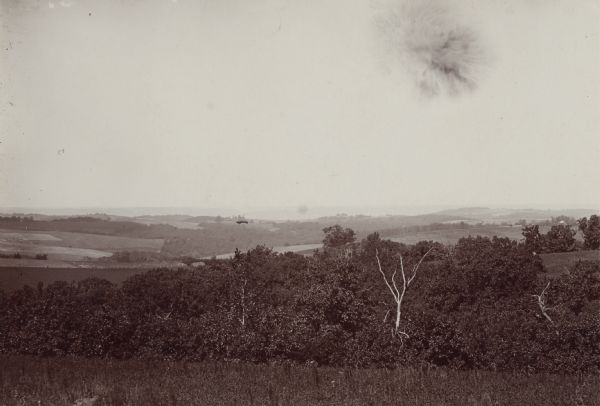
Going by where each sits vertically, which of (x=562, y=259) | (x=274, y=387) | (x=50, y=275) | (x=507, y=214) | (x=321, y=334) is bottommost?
(x=50, y=275)

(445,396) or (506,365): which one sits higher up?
(445,396)

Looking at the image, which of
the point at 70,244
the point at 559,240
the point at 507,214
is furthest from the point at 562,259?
the point at 70,244

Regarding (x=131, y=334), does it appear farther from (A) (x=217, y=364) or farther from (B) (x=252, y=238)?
(B) (x=252, y=238)

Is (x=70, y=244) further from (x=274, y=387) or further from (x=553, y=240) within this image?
(x=553, y=240)

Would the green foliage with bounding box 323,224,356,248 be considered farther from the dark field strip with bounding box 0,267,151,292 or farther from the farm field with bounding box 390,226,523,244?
the dark field strip with bounding box 0,267,151,292

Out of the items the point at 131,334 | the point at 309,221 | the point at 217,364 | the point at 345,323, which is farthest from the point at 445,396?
the point at 309,221

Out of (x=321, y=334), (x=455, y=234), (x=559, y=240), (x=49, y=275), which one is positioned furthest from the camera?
(x=455, y=234)
